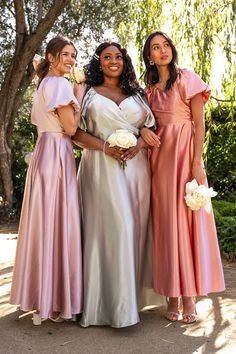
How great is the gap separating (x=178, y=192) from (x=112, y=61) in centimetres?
112

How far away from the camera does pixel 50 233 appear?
354 cm

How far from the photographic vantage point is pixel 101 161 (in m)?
3.75

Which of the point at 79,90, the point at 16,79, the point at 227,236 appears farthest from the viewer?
the point at 16,79

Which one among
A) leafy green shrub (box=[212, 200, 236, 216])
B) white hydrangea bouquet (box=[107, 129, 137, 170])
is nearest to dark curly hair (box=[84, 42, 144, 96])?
white hydrangea bouquet (box=[107, 129, 137, 170])

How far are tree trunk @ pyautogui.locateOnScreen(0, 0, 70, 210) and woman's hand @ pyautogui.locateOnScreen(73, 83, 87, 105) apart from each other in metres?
5.49

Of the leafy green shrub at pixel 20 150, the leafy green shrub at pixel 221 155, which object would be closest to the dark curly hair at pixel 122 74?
the leafy green shrub at pixel 221 155

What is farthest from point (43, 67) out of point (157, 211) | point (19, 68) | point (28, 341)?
point (19, 68)

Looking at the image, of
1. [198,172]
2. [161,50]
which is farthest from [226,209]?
[161,50]

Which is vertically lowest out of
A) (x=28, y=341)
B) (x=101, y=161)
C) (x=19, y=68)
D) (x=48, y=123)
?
(x=28, y=341)

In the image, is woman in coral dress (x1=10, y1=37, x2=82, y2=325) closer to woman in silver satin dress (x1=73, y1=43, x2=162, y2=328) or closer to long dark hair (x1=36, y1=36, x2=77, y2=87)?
long dark hair (x1=36, y1=36, x2=77, y2=87)

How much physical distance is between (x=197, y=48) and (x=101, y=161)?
356 cm

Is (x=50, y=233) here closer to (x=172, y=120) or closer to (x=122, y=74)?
(x=172, y=120)

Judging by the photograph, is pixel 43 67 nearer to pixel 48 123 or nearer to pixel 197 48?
pixel 48 123

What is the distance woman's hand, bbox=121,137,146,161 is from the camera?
3687 millimetres
